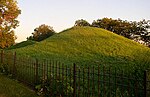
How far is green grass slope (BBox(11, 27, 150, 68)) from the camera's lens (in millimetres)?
21656

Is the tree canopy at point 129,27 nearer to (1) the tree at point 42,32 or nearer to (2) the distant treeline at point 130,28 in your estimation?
(2) the distant treeline at point 130,28

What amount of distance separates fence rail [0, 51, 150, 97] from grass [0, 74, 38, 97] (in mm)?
523

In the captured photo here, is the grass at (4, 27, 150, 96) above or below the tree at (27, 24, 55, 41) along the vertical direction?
below


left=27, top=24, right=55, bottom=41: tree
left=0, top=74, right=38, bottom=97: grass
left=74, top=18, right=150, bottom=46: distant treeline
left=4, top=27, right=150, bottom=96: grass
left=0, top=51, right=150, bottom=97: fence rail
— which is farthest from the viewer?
left=27, top=24, right=55, bottom=41: tree

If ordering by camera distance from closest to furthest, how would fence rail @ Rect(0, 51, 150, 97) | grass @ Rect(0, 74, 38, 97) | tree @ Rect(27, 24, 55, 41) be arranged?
fence rail @ Rect(0, 51, 150, 97)
grass @ Rect(0, 74, 38, 97)
tree @ Rect(27, 24, 55, 41)

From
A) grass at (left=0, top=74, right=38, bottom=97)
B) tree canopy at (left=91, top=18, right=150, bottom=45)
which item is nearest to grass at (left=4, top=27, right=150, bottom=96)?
grass at (left=0, top=74, right=38, bottom=97)

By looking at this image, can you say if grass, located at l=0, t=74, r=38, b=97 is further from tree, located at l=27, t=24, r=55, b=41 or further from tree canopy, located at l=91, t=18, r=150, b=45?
tree, located at l=27, t=24, r=55, b=41

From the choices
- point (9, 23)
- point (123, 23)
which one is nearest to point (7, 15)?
point (9, 23)

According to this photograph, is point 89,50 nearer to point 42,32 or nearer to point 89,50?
point 89,50

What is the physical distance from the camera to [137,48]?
2725cm

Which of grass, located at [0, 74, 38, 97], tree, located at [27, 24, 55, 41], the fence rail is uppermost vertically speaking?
tree, located at [27, 24, 55, 41]

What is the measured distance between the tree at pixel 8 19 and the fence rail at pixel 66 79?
527 inches

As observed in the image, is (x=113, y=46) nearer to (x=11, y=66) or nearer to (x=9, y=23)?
(x=9, y=23)

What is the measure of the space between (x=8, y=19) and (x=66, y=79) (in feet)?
70.4
